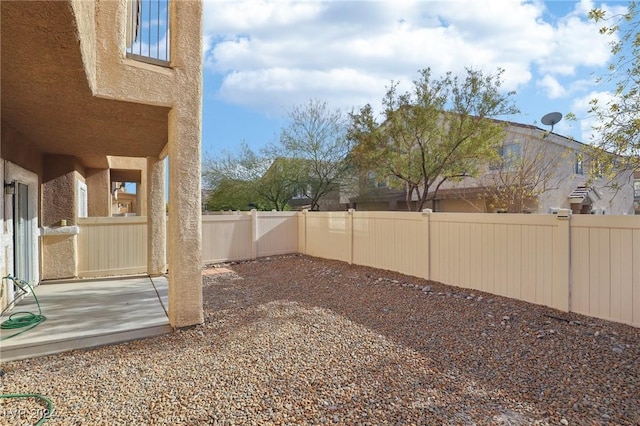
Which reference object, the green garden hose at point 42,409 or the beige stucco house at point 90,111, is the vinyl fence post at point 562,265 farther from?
the green garden hose at point 42,409

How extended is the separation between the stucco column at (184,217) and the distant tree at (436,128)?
922cm

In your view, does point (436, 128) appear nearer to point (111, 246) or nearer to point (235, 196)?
point (111, 246)

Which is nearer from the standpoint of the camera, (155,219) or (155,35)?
(155,35)

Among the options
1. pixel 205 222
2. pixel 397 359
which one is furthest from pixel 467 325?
pixel 205 222

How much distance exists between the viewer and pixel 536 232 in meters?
5.59

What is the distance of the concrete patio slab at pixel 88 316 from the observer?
407cm

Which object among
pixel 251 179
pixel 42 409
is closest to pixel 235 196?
pixel 251 179

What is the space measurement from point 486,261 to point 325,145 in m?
12.4

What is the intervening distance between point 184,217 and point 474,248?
17.2 ft

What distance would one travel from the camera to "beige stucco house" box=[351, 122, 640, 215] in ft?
40.4

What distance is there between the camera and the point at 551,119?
1285 cm

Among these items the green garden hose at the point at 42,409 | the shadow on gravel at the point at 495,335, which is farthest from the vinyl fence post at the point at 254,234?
the green garden hose at the point at 42,409

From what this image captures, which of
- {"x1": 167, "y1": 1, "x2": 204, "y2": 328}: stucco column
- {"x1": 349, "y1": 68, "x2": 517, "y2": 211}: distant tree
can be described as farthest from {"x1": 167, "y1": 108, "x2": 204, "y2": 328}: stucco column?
{"x1": 349, "y1": 68, "x2": 517, "y2": 211}: distant tree

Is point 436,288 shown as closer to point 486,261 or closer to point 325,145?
point 486,261
